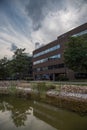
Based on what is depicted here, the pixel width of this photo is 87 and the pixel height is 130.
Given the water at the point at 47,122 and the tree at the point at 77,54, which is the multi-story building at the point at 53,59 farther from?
the water at the point at 47,122

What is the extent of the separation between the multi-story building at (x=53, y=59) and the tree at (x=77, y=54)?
11.5 meters

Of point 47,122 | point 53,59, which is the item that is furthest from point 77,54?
point 53,59

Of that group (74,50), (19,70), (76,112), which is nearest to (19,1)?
(76,112)

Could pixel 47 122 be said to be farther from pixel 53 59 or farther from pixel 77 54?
pixel 53 59

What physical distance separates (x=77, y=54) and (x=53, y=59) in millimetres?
27000

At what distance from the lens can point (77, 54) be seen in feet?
103

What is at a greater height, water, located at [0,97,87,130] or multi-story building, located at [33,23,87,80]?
multi-story building, located at [33,23,87,80]

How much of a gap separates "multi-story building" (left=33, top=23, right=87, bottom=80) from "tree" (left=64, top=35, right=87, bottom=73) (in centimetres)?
1151

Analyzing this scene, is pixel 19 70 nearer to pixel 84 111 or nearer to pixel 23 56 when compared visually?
pixel 23 56

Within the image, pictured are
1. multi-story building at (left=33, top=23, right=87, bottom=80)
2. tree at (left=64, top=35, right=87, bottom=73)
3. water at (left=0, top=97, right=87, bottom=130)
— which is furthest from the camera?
multi-story building at (left=33, top=23, right=87, bottom=80)

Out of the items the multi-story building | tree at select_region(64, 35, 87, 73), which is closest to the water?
tree at select_region(64, 35, 87, 73)

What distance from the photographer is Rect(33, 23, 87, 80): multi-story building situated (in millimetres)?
48188

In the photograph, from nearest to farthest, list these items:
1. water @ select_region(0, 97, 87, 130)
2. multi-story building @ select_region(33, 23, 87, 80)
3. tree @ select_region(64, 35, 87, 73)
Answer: water @ select_region(0, 97, 87, 130) → tree @ select_region(64, 35, 87, 73) → multi-story building @ select_region(33, 23, 87, 80)

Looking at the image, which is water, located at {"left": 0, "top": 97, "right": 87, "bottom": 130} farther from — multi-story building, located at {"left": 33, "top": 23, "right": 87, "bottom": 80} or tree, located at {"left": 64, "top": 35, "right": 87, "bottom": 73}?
multi-story building, located at {"left": 33, "top": 23, "right": 87, "bottom": 80}
